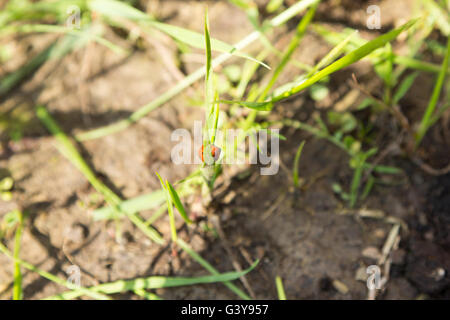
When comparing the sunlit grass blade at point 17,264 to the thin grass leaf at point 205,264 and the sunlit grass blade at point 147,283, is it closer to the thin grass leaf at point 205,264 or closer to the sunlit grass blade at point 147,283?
the sunlit grass blade at point 147,283

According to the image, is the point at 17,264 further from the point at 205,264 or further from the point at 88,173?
the point at 205,264

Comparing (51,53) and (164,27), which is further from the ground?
(51,53)

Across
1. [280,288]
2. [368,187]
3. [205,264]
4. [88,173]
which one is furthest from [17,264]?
[368,187]

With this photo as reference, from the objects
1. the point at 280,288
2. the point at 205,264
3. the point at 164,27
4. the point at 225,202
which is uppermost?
the point at 164,27

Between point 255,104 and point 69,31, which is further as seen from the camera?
point 69,31

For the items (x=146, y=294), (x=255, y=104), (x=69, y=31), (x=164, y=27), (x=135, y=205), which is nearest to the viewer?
(x=255, y=104)

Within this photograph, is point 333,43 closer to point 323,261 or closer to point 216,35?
point 216,35
